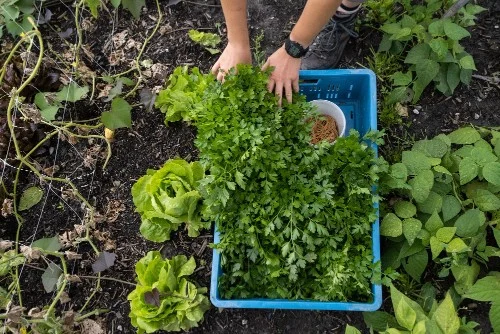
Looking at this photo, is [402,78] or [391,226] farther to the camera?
[402,78]

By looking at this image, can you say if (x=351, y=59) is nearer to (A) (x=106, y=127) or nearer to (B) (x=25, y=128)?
(A) (x=106, y=127)

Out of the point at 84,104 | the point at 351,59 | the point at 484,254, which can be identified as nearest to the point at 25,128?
the point at 84,104

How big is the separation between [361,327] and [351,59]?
1.40m

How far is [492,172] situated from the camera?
6.12 ft

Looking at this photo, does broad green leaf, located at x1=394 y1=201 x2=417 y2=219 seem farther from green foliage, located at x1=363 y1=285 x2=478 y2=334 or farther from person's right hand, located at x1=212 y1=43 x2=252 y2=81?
person's right hand, located at x1=212 y1=43 x2=252 y2=81

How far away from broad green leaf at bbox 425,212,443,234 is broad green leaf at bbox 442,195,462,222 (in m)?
0.08

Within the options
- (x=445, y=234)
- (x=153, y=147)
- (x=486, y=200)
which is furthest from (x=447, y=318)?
(x=153, y=147)

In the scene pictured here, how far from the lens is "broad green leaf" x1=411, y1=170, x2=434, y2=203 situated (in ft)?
6.17

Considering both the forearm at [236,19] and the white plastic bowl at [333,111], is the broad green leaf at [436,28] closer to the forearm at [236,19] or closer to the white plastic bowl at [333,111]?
the white plastic bowl at [333,111]

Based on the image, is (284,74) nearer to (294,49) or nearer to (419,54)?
(294,49)

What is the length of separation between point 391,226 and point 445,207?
0.26m

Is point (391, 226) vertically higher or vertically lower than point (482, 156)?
lower

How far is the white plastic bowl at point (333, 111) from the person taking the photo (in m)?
2.19

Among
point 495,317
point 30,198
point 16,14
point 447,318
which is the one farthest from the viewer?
point 16,14
